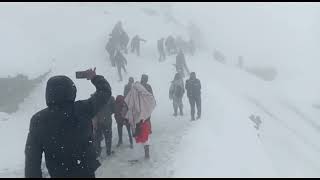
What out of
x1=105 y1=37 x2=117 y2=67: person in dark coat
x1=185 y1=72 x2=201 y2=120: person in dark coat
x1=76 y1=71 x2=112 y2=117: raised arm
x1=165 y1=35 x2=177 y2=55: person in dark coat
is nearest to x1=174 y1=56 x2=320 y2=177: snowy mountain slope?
x1=185 y1=72 x2=201 y2=120: person in dark coat

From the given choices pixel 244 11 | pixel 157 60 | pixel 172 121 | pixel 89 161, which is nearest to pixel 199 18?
pixel 244 11

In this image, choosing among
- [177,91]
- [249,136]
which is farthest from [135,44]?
[249,136]

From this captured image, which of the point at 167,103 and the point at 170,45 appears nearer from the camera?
the point at 167,103

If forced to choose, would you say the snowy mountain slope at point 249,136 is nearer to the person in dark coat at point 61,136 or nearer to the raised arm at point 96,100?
the raised arm at point 96,100

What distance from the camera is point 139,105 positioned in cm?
1266

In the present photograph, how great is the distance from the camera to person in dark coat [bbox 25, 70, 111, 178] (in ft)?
14.0

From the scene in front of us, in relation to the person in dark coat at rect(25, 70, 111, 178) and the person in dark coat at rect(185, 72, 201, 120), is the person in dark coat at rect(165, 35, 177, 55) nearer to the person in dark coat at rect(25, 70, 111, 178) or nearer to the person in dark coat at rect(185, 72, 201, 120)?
the person in dark coat at rect(185, 72, 201, 120)

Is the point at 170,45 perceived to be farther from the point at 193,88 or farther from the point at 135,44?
the point at 193,88

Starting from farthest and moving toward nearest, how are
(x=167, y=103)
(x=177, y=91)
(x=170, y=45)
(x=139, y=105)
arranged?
1. (x=170, y=45)
2. (x=167, y=103)
3. (x=177, y=91)
4. (x=139, y=105)

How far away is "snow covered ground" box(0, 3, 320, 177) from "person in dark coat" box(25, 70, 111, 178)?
8006 millimetres

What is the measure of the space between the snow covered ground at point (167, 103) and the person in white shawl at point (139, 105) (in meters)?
1.20

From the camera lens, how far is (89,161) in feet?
14.7

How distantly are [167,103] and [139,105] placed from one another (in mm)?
8133

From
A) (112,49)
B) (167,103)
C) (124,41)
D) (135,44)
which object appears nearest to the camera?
(167,103)
